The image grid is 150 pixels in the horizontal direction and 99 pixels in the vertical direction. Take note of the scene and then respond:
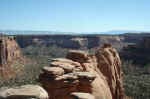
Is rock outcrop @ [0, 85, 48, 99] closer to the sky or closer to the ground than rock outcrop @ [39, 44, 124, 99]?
closer to the sky

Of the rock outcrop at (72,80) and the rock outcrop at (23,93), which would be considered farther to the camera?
the rock outcrop at (72,80)

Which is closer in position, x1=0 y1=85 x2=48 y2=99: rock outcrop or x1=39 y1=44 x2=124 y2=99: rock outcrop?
x1=0 y1=85 x2=48 y2=99: rock outcrop

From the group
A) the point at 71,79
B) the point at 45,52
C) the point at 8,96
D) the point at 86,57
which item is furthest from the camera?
the point at 45,52

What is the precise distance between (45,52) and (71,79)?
13796cm

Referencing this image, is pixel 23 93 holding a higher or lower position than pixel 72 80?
higher

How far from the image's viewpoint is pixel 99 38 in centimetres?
15312

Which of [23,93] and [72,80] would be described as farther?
[72,80]

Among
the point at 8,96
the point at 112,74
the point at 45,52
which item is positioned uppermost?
the point at 8,96

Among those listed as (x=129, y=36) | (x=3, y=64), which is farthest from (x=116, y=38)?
(x=3, y=64)

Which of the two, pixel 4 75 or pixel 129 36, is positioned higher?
pixel 129 36

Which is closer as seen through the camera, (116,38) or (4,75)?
(4,75)

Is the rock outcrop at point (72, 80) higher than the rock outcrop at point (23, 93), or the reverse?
the rock outcrop at point (23, 93)

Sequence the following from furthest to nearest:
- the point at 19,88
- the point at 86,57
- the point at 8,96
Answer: the point at 86,57 → the point at 19,88 → the point at 8,96

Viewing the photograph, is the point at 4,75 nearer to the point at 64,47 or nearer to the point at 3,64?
the point at 3,64
